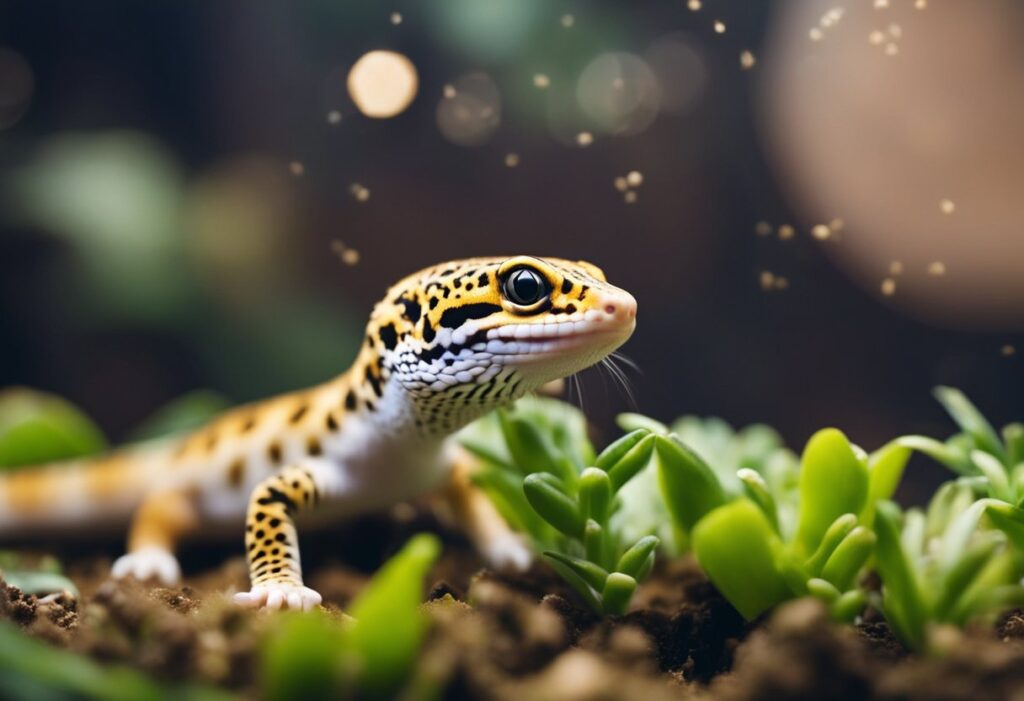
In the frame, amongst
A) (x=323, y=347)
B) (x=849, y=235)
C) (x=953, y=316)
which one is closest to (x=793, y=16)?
(x=849, y=235)

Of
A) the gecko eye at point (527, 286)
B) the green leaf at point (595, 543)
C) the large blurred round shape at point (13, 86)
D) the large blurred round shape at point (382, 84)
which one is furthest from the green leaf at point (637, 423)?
the large blurred round shape at point (13, 86)

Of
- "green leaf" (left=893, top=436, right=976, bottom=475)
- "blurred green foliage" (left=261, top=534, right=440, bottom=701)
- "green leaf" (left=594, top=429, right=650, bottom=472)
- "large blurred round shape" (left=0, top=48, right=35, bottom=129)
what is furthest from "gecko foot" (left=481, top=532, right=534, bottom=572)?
"large blurred round shape" (left=0, top=48, right=35, bottom=129)

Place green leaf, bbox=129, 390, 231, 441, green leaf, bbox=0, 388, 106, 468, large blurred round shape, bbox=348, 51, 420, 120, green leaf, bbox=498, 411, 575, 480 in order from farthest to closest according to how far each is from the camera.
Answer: green leaf, bbox=129, 390, 231, 441 < green leaf, bbox=0, 388, 106, 468 < large blurred round shape, bbox=348, 51, 420, 120 < green leaf, bbox=498, 411, 575, 480

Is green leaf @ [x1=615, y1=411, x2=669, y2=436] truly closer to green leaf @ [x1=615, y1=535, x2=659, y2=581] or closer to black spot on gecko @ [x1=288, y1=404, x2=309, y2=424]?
green leaf @ [x1=615, y1=535, x2=659, y2=581]

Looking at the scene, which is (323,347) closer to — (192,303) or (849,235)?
(192,303)

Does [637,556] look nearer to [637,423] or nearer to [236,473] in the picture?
[637,423]

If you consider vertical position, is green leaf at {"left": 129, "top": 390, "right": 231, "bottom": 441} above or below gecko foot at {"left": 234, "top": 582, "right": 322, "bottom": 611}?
below

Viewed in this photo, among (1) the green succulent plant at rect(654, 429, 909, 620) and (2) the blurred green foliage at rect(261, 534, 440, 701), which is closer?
(2) the blurred green foliage at rect(261, 534, 440, 701)
